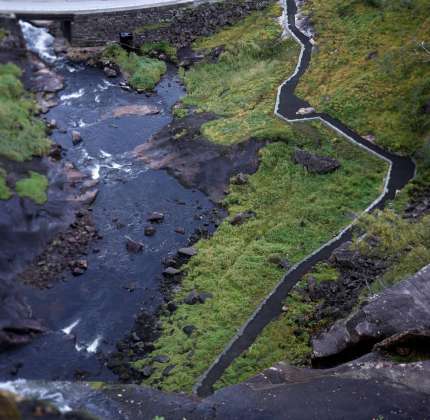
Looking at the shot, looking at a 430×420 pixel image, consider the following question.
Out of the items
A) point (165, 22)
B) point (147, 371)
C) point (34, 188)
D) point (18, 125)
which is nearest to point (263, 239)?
point (147, 371)

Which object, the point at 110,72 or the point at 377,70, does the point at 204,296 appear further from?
the point at 110,72

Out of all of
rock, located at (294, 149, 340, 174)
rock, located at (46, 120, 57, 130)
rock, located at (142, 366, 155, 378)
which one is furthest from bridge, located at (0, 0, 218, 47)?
rock, located at (142, 366, 155, 378)

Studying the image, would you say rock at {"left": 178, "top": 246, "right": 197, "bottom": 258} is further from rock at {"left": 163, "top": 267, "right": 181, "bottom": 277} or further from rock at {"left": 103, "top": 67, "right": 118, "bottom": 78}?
rock at {"left": 103, "top": 67, "right": 118, "bottom": 78}

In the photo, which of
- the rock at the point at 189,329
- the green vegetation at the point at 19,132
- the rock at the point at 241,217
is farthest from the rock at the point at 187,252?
the green vegetation at the point at 19,132

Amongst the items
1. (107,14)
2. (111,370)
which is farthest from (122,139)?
(111,370)

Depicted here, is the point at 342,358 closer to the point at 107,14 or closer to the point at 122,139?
the point at 122,139

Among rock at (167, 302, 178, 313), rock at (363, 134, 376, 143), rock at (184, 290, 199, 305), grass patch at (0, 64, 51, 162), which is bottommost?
rock at (167, 302, 178, 313)
